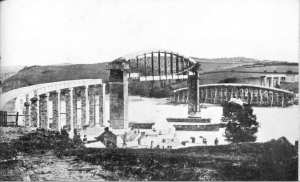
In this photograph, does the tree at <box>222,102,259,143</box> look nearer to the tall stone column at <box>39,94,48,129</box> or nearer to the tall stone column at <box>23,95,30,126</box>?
the tall stone column at <box>39,94,48,129</box>

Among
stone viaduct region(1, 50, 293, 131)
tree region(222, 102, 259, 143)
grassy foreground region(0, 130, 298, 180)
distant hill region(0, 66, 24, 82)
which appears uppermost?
distant hill region(0, 66, 24, 82)

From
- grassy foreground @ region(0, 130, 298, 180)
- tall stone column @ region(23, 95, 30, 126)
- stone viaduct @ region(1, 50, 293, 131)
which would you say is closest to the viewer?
grassy foreground @ region(0, 130, 298, 180)

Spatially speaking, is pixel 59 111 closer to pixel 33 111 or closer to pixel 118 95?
pixel 33 111

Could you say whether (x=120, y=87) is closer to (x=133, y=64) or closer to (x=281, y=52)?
(x=133, y=64)

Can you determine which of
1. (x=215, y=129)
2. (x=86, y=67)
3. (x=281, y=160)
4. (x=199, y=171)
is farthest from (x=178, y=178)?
(x=86, y=67)

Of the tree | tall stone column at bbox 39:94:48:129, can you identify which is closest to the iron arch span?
the tree

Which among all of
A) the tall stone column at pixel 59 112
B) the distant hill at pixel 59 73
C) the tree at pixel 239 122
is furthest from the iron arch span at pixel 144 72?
the tall stone column at pixel 59 112

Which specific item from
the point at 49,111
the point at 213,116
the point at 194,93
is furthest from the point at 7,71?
the point at 213,116
